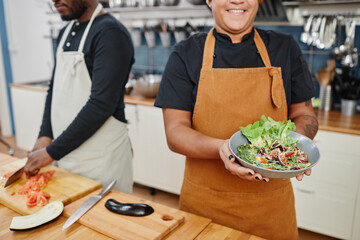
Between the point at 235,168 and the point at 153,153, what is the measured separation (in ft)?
6.43

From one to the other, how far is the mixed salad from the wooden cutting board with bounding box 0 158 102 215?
597 mm

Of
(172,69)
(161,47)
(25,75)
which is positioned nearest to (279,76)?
(172,69)

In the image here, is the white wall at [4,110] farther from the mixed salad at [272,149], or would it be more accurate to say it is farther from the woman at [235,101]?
the mixed salad at [272,149]

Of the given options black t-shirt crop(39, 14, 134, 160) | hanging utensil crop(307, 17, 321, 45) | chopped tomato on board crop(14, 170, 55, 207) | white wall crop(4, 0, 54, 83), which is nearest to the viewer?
chopped tomato on board crop(14, 170, 55, 207)

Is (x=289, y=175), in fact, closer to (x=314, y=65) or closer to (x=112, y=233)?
(x=112, y=233)

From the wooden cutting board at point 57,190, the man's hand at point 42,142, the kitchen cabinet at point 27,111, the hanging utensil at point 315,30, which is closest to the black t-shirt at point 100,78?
the wooden cutting board at point 57,190

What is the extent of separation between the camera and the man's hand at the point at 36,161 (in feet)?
4.33

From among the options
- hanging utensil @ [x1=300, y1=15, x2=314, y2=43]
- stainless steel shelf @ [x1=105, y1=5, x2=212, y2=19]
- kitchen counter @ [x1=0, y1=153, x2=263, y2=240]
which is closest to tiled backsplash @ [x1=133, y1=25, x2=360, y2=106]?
hanging utensil @ [x1=300, y1=15, x2=314, y2=43]

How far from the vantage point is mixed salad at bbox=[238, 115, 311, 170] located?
987mm

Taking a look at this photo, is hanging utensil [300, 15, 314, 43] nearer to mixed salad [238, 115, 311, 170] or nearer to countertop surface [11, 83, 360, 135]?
countertop surface [11, 83, 360, 135]

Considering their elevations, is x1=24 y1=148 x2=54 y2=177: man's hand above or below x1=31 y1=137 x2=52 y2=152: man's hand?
above

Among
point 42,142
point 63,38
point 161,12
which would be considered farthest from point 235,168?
point 161,12

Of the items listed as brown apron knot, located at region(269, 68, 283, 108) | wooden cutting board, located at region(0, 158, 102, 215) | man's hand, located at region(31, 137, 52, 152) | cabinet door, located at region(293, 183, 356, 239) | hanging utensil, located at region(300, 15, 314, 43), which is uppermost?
hanging utensil, located at region(300, 15, 314, 43)

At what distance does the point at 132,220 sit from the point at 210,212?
0.38m
